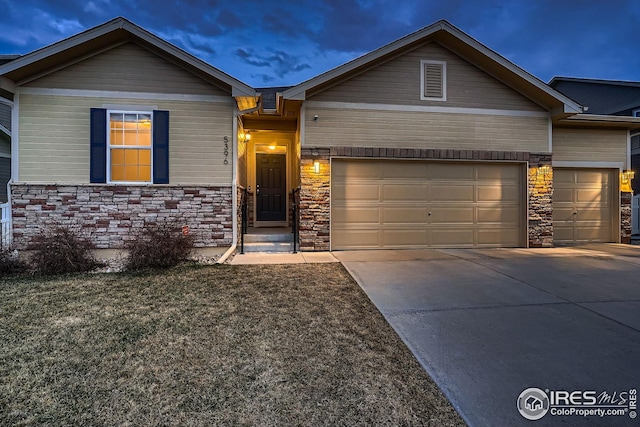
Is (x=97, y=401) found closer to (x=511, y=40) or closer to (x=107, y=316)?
(x=107, y=316)

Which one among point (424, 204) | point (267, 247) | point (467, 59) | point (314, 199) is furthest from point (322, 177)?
point (467, 59)

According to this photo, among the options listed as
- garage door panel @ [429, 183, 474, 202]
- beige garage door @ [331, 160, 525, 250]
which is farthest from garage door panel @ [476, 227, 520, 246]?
garage door panel @ [429, 183, 474, 202]

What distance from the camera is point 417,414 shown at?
2064 mm

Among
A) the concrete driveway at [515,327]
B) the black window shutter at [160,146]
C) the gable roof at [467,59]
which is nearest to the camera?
the concrete driveway at [515,327]

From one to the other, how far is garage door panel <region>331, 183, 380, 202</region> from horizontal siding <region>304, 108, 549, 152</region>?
0.99 metres

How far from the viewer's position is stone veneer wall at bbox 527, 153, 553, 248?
328 inches

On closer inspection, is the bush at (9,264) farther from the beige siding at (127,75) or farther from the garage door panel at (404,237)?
the garage door panel at (404,237)

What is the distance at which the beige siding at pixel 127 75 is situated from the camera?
6.97 metres

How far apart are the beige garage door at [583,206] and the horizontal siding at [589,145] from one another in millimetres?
362

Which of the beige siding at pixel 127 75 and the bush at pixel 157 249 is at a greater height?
the beige siding at pixel 127 75

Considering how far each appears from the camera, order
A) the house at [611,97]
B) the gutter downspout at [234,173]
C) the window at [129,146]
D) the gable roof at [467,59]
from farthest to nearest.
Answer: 1. the house at [611,97]
2. the gutter downspout at [234,173]
3. the gable roof at [467,59]
4. the window at [129,146]

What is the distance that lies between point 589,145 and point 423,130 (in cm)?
494

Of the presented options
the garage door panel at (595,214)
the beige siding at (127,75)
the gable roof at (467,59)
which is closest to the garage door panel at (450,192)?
the gable roof at (467,59)

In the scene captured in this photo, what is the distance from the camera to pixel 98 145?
6.91 meters
